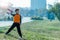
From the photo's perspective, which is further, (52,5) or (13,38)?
(52,5)

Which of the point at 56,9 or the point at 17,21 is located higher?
the point at 56,9

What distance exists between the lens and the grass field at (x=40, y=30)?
6105 mm

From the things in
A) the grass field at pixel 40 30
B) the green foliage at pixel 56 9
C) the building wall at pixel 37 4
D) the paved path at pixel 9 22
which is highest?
the building wall at pixel 37 4

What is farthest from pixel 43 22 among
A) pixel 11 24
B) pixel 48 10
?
pixel 11 24

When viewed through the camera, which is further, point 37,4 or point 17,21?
point 37,4

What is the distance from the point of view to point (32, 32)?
6.40 m

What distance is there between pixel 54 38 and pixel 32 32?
2.48ft

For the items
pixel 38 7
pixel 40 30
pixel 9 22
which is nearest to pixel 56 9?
pixel 38 7

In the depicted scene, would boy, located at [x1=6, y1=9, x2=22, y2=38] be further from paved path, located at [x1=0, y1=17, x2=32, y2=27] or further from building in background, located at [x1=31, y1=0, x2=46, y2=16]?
building in background, located at [x1=31, y1=0, x2=46, y2=16]

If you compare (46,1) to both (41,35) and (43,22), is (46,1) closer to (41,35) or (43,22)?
(43,22)

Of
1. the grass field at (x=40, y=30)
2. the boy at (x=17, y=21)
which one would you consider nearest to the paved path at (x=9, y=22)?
the grass field at (x=40, y=30)

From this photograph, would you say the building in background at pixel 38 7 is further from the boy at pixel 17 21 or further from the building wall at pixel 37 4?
the boy at pixel 17 21

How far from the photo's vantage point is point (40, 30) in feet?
21.4

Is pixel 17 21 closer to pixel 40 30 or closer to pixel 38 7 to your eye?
pixel 38 7
